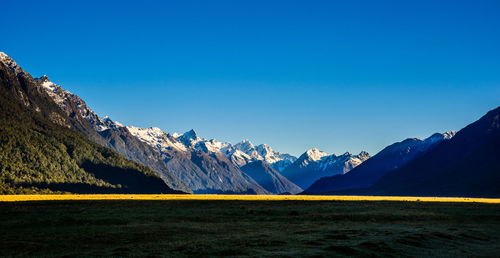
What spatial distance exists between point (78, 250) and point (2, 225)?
24654 millimetres

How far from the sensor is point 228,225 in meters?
65.3

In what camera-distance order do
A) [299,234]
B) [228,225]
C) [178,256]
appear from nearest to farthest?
1. [178,256]
2. [299,234]
3. [228,225]

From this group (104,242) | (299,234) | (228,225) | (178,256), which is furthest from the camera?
(228,225)

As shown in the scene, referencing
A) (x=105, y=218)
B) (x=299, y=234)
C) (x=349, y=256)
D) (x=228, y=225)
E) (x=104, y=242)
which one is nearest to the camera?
(x=349, y=256)

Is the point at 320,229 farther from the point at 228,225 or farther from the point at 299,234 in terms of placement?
the point at 228,225

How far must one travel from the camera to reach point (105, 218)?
70562 mm

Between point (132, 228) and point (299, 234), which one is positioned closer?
point (299, 234)

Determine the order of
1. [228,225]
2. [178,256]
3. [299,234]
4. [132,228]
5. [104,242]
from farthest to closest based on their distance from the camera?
1. [228,225]
2. [132,228]
3. [299,234]
4. [104,242]
5. [178,256]

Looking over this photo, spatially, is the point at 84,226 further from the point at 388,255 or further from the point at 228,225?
the point at 388,255

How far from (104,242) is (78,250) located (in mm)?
5276

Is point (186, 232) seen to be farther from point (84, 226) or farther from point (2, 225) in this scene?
point (2, 225)

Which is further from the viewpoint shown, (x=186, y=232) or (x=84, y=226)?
(x=84, y=226)

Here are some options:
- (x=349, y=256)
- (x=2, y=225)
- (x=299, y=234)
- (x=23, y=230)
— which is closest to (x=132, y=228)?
(x=23, y=230)

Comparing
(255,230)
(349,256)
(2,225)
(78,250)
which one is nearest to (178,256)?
(78,250)
